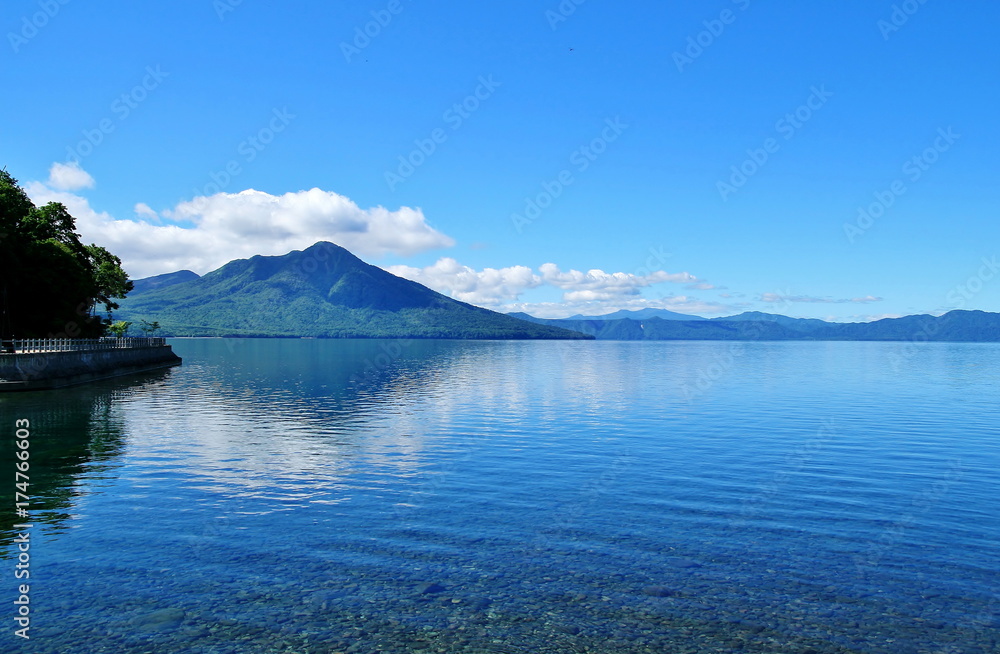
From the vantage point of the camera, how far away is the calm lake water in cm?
1291

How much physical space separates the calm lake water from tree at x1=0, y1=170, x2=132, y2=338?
40.8 m

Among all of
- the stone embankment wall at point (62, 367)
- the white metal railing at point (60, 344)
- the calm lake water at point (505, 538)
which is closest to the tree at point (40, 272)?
the white metal railing at point (60, 344)

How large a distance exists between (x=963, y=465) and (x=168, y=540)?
34.2m

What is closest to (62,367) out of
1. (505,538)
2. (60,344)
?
(60,344)

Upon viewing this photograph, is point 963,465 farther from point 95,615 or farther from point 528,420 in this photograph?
point 95,615

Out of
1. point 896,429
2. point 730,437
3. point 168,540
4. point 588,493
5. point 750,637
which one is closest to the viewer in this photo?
point 750,637

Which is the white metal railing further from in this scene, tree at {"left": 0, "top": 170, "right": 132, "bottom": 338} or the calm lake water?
the calm lake water

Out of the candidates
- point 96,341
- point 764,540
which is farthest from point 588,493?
point 96,341

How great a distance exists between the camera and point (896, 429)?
140 ft

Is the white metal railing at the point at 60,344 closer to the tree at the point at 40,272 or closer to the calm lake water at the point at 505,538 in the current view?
the tree at the point at 40,272

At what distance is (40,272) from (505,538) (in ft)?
260

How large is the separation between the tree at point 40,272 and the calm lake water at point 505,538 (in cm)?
4084

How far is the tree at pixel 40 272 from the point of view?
7306cm

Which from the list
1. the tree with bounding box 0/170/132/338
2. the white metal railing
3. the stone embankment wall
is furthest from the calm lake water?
the tree with bounding box 0/170/132/338
